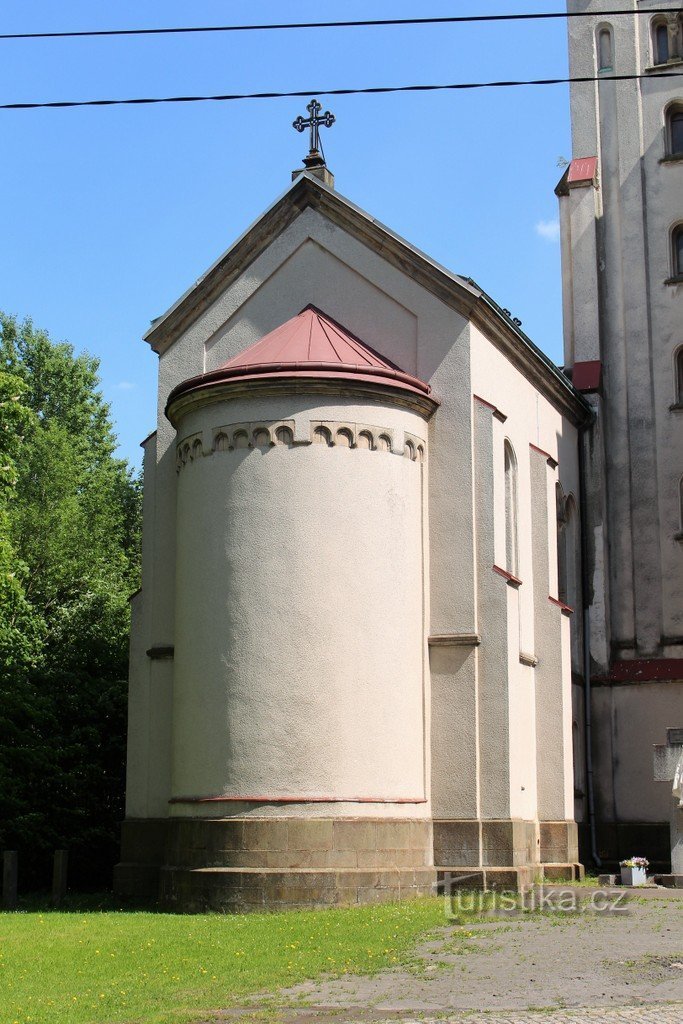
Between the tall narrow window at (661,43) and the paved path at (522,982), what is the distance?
2500cm

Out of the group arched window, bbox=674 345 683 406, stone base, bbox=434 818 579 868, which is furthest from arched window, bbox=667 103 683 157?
stone base, bbox=434 818 579 868

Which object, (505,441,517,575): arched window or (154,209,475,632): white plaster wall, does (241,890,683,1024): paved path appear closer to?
(154,209,475,632): white plaster wall

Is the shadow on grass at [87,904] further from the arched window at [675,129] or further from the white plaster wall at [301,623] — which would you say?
the arched window at [675,129]

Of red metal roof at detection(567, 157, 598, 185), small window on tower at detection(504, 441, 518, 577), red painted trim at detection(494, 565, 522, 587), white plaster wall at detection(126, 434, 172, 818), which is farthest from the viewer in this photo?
red metal roof at detection(567, 157, 598, 185)

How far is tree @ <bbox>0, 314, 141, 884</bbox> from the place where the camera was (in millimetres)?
30188

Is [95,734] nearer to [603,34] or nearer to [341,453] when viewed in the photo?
[341,453]

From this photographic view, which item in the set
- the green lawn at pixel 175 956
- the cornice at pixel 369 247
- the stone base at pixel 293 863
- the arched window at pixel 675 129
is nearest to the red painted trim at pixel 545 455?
the cornice at pixel 369 247

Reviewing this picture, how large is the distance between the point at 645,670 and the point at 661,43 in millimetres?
16517

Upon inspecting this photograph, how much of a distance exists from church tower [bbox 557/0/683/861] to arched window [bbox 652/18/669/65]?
4 centimetres

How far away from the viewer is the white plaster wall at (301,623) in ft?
71.7

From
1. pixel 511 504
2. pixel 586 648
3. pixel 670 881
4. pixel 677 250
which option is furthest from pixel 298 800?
pixel 677 250

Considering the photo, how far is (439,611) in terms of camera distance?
78.4 ft

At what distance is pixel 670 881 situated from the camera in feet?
80.3

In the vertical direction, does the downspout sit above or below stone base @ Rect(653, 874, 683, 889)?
above
